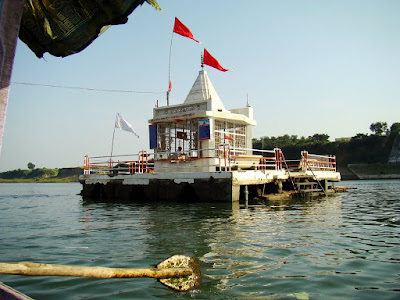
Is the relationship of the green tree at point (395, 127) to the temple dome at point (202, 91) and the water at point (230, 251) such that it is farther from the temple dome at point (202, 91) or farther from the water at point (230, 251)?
the water at point (230, 251)

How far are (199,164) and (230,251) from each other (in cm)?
1241

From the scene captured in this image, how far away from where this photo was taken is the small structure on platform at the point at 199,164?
698 inches

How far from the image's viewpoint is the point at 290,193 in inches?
765

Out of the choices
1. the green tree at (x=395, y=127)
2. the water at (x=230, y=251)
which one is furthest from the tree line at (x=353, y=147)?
the water at (x=230, y=251)

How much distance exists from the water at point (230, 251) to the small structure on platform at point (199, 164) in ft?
14.4

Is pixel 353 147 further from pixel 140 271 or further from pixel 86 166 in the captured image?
pixel 140 271

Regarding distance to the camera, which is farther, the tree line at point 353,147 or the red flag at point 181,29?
the tree line at point 353,147

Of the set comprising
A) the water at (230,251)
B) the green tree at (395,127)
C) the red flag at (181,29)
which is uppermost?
the green tree at (395,127)

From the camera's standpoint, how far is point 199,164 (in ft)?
64.4

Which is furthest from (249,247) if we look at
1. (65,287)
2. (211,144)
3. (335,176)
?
(335,176)

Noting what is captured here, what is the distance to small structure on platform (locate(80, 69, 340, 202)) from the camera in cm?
Answer: 1773

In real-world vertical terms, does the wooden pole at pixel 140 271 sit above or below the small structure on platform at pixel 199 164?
below

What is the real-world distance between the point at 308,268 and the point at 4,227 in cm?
998

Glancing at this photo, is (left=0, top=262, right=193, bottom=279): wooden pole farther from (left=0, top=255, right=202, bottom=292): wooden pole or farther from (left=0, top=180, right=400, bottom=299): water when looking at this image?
(left=0, top=180, right=400, bottom=299): water
